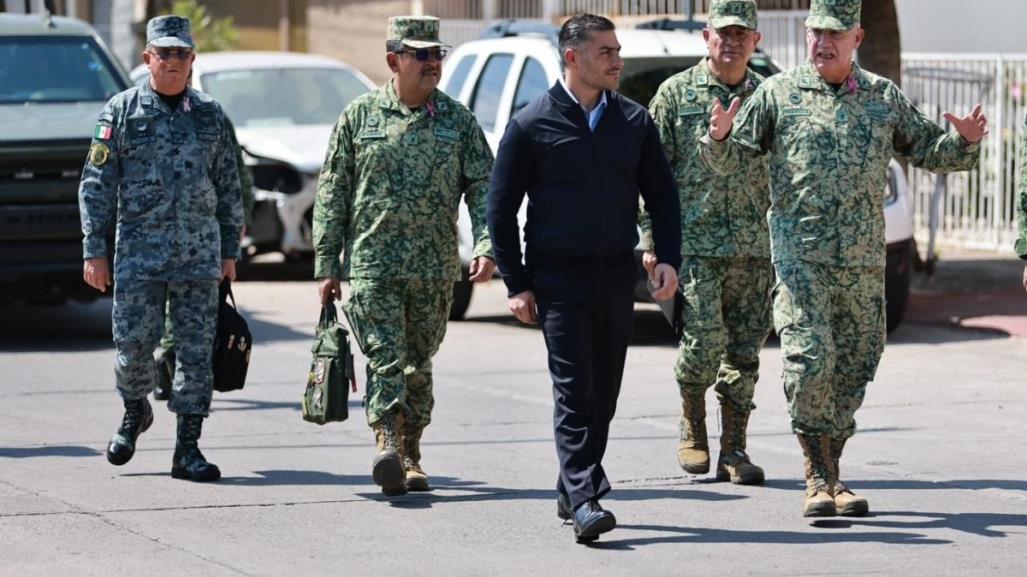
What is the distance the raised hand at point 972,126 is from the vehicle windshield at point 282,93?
1104cm

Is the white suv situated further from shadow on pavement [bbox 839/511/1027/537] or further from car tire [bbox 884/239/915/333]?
shadow on pavement [bbox 839/511/1027/537]

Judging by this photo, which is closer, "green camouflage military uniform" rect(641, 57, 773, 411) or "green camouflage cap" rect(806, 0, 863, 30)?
"green camouflage cap" rect(806, 0, 863, 30)

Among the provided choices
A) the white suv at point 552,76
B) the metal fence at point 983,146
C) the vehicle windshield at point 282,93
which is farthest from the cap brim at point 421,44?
the metal fence at point 983,146

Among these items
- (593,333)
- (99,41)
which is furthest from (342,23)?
(593,333)

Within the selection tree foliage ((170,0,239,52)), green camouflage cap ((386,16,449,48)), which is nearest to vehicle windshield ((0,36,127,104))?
green camouflage cap ((386,16,449,48))

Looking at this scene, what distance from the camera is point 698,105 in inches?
341

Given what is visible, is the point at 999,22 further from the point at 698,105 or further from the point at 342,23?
the point at 698,105

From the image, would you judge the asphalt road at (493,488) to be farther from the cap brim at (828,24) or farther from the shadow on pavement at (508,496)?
Answer: the cap brim at (828,24)

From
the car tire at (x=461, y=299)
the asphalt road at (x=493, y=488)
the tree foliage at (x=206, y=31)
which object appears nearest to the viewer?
the asphalt road at (x=493, y=488)

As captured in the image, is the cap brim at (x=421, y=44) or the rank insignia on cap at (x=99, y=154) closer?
the cap brim at (x=421, y=44)

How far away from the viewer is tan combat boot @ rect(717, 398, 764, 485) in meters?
8.60

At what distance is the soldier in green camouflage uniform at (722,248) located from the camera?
860cm

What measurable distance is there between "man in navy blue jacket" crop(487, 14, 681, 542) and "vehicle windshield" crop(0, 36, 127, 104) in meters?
7.46

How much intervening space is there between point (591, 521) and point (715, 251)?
1.80 m
